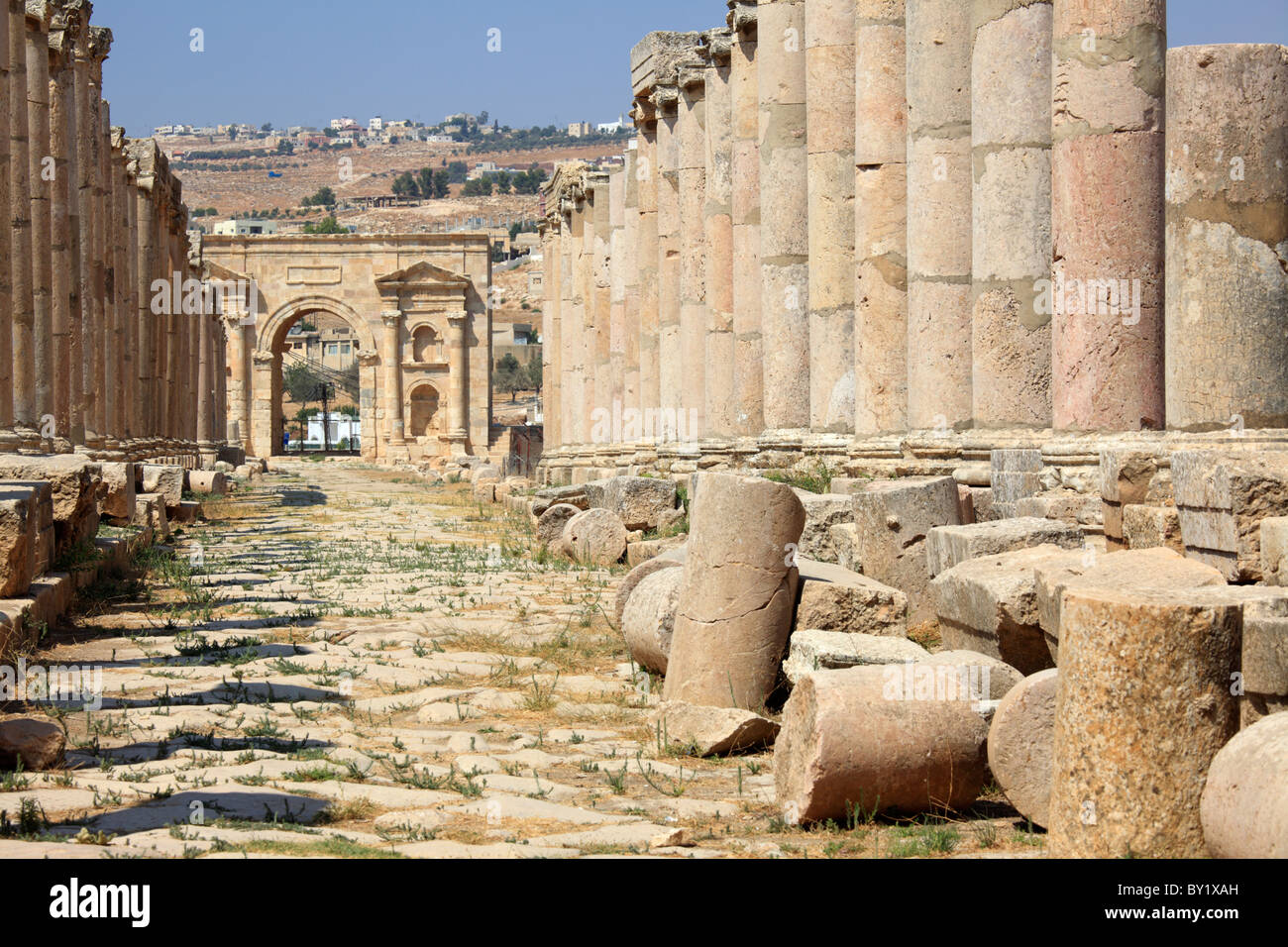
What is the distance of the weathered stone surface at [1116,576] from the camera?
5512 mm

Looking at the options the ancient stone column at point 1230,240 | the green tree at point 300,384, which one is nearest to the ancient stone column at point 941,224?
the ancient stone column at point 1230,240

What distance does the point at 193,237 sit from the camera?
144ft

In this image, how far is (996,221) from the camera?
10.1m

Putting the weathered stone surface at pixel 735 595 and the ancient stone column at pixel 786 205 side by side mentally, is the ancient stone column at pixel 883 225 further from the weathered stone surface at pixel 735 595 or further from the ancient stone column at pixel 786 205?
the weathered stone surface at pixel 735 595

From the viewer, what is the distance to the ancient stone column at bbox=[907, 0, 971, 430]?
10836 millimetres

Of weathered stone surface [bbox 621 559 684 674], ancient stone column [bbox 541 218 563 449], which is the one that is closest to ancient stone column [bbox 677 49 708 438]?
weathered stone surface [bbox 621 559 684 674]

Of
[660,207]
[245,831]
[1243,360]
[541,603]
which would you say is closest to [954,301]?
[1243,360]

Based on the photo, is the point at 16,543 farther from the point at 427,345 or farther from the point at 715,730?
the point at 427,345

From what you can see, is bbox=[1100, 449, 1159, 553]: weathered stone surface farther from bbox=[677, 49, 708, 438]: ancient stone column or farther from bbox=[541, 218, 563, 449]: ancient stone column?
bbox=[541, 218, 563, 449]: ancient stone column

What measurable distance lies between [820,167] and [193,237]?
3432 cm

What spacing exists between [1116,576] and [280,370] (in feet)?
150

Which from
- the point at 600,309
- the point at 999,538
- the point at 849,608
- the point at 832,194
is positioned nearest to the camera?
the point at 849,608

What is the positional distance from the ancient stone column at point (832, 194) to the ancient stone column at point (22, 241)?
8.73 m

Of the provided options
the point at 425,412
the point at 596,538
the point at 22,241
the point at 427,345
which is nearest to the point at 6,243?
the point at 22,241
